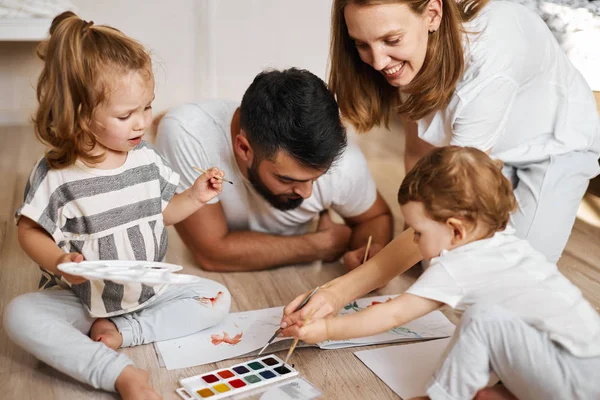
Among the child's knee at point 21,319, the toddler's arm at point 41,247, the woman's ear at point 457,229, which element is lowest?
the child's knee at point 21,319

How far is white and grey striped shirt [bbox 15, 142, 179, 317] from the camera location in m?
1.30

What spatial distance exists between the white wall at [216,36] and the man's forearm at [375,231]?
106 cm

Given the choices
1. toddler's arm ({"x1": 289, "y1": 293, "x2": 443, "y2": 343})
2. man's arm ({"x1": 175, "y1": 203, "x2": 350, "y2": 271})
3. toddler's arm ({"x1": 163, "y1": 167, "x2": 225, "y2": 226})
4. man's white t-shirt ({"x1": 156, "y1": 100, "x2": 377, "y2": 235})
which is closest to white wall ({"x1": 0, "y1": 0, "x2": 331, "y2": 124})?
man's white t-shirt ({"x1": 156, "y1": 100, "x2": 377, "y2": 235})

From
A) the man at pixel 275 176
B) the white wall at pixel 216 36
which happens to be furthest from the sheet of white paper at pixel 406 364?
the white wall at pixel 216 36

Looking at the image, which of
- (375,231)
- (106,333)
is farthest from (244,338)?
(375,231)

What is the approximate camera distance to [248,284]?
1.72 m

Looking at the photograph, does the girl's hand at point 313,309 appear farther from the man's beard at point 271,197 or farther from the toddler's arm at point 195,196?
the man's beard at point 271,197

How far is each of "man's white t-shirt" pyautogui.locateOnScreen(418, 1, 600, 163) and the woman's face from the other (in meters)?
0.10

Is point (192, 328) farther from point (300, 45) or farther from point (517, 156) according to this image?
point (300, 45)

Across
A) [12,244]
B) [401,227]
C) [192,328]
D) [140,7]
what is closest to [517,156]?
[401,227]

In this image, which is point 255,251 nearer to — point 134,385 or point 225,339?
point 225,339

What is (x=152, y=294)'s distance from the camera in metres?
1.44

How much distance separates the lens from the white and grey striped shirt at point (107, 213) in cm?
130

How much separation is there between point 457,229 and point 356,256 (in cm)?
59
